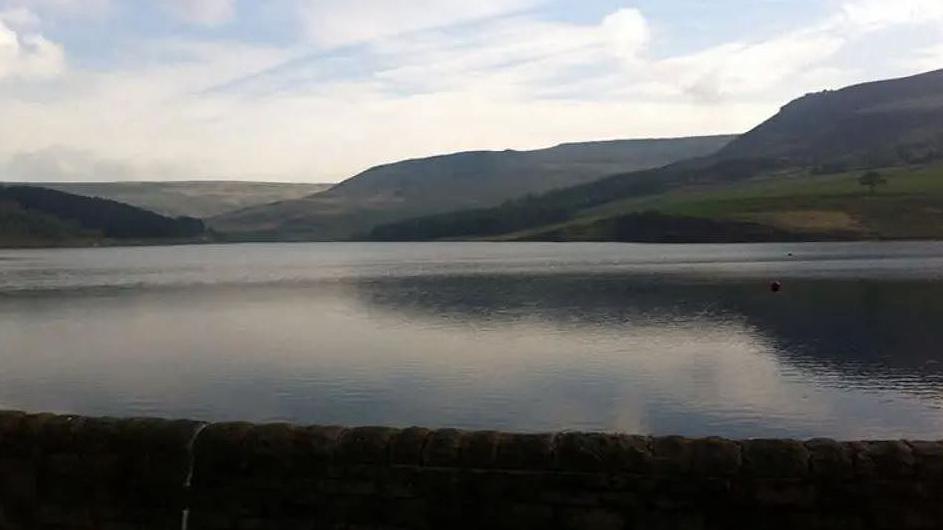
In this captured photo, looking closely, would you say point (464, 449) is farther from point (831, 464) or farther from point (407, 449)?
point (831, 464)

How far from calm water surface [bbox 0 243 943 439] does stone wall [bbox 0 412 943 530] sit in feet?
39.0

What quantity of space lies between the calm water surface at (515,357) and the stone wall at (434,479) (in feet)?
39.0

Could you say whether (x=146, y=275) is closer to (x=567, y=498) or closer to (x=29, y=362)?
(x=29, y=362)

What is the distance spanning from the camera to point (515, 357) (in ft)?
107

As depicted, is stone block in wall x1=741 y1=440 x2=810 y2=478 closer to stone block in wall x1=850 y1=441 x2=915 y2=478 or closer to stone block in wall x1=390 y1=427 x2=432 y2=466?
stone block in wall x1=850 y1=441 x2=915 y2=478

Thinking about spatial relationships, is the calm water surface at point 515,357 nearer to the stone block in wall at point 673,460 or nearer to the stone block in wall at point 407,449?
the stone block in wall at point 407,449

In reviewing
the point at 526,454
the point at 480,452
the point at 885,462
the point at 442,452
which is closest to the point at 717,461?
the point at 885,462

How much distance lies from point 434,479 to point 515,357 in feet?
80.1

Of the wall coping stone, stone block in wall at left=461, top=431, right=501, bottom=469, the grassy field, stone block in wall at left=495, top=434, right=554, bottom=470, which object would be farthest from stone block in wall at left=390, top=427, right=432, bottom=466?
the grassy field

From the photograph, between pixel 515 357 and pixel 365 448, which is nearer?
pixel 365 448

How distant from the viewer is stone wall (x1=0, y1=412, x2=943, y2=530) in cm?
779

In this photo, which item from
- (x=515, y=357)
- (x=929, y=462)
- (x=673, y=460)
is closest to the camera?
(x=929, y=462)

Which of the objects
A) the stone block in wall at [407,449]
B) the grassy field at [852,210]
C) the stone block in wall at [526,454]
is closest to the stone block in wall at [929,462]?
the stone block in wall at [526,454]

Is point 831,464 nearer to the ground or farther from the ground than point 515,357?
farther from the ground
